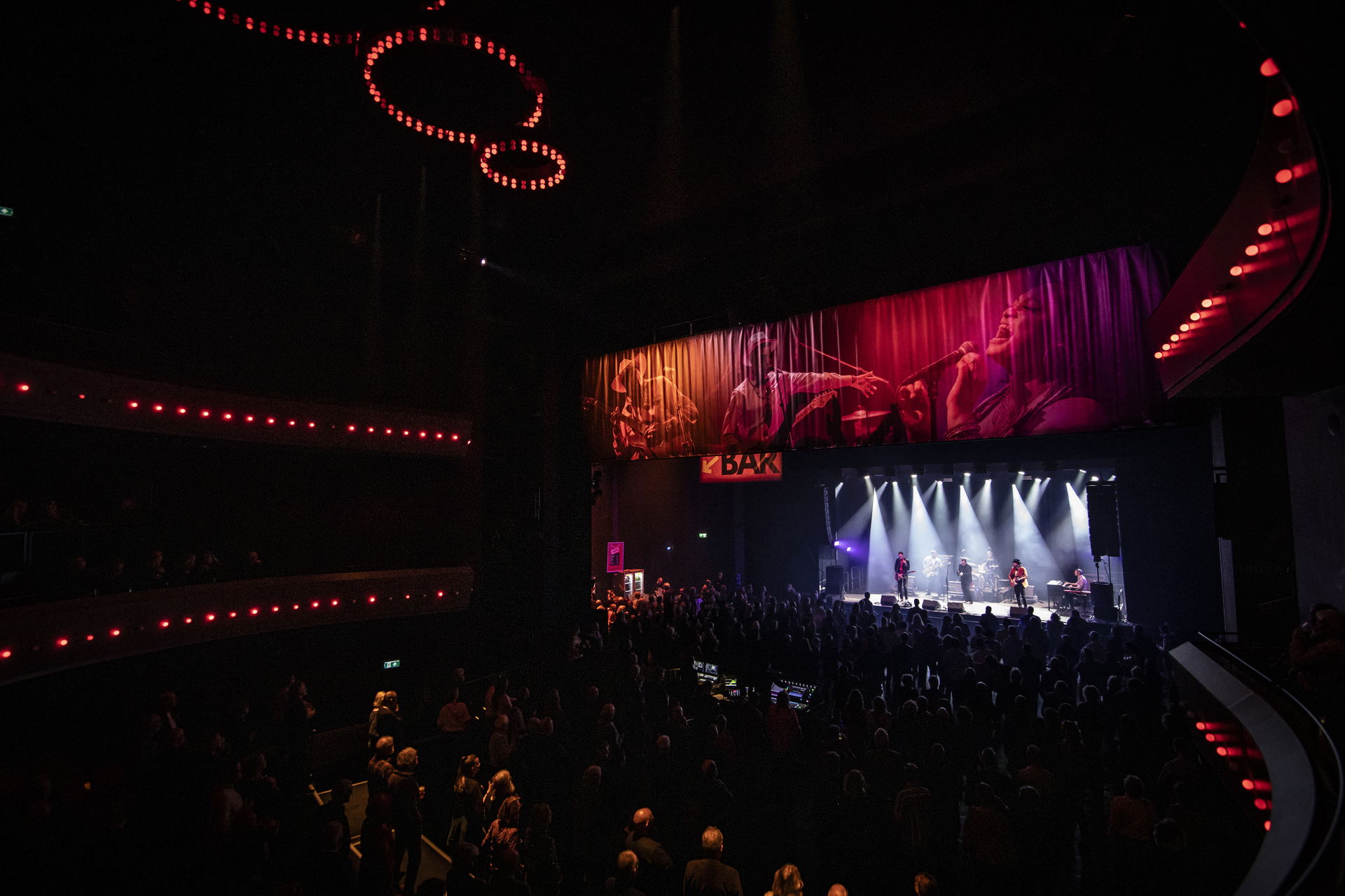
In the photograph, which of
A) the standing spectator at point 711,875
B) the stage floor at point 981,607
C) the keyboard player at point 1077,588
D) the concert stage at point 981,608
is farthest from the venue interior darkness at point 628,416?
the stage floor at point 981,607

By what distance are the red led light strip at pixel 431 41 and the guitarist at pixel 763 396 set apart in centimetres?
648

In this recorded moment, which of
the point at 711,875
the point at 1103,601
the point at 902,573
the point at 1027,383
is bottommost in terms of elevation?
the point at 711,875

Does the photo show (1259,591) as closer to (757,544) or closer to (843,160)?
(843,160)

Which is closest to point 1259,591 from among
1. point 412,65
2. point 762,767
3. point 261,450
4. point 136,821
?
point 762,767

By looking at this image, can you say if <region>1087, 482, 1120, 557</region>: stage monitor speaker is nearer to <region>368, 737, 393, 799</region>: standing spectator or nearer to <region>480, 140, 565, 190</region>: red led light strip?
<region>480, 140, 565, 190</region>: red led light strip

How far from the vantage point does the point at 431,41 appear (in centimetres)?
506

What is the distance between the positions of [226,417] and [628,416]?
23.7 ft

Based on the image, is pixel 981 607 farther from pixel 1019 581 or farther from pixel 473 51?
pixel 473 51

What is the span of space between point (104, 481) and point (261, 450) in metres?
2.24

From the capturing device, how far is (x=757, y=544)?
22422mm

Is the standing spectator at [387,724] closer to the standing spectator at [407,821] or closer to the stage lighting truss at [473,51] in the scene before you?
the standing spectator at [407,821]

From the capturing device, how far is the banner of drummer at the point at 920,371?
8430 mm

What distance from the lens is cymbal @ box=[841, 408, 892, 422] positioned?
33.7ft

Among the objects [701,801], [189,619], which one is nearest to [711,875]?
[701,801]
